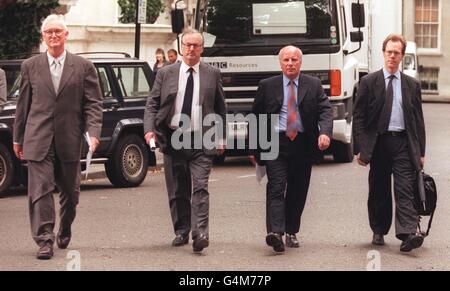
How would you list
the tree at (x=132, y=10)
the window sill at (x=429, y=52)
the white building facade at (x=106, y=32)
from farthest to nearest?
the window sill at (x=429, y=52)
the tree at (x=132, y=10)
the white building facade at (x=106, y=32)

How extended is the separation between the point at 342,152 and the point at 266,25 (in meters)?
2.81

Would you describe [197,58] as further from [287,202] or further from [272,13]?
[272,13]

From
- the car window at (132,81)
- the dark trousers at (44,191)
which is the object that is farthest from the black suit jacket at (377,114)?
the car window at (132,81)

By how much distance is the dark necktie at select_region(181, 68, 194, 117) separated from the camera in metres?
11.2

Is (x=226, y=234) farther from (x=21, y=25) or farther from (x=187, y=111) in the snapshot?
(x=21, y=25)

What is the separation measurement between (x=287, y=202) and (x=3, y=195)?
5915 mm

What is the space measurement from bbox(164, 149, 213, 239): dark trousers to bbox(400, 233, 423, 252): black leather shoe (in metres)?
1.69

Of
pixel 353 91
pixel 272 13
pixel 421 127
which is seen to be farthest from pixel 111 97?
pixel 421 127

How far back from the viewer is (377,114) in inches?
444

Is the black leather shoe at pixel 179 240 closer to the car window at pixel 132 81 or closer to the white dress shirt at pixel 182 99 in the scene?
the white dress shirt at pixel 182 99

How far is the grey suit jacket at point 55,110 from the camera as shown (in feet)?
35.4

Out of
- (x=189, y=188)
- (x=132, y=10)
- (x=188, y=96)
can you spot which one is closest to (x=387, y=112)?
(x=188, y=96)

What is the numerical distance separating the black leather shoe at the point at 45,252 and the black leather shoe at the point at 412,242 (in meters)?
2.96

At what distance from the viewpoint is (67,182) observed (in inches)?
433
